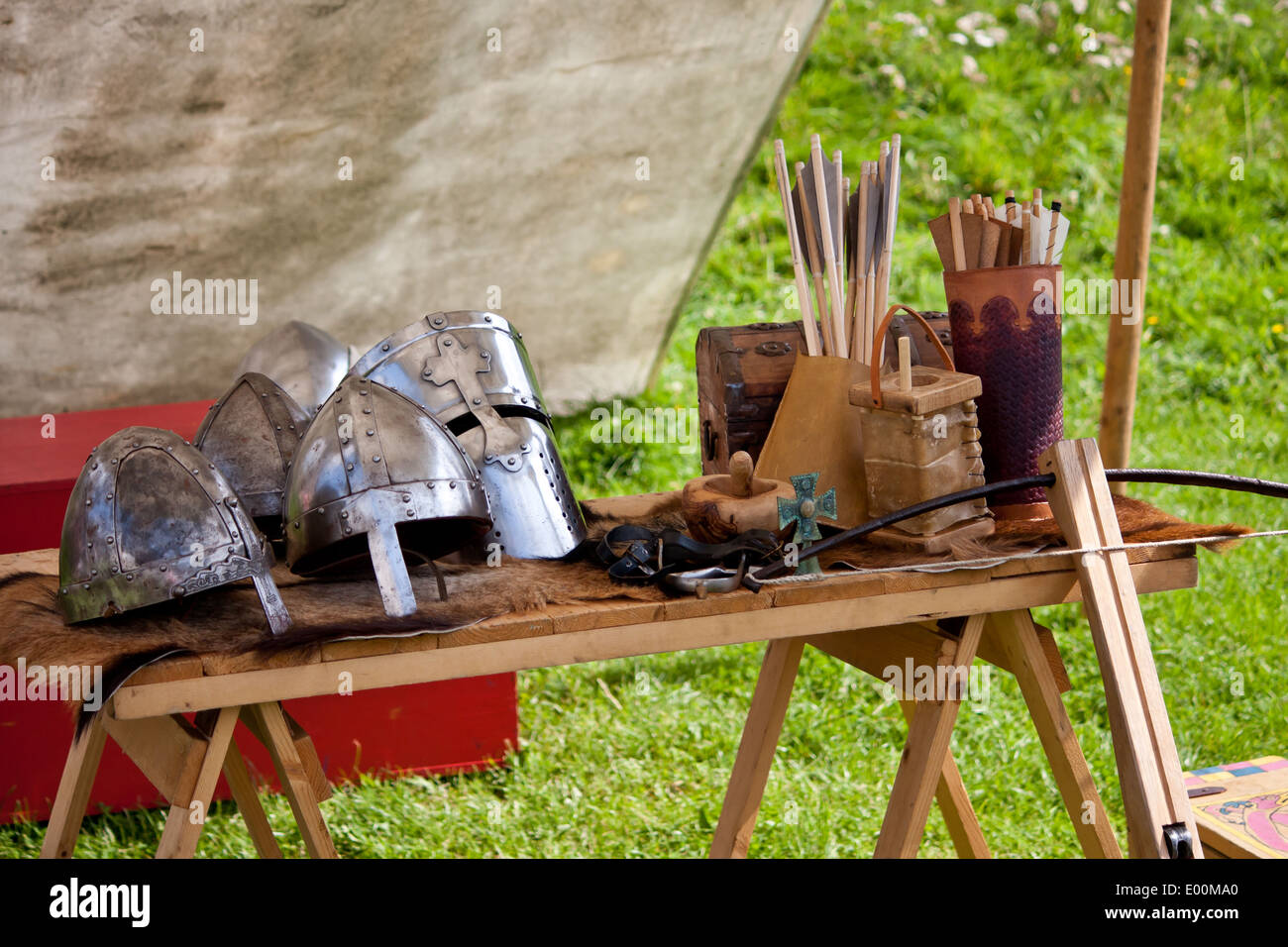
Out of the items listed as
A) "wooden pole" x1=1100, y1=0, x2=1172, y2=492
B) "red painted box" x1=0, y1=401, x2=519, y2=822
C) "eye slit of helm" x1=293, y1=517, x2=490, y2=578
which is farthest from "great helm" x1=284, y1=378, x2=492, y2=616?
"wooden pole" x1=1100, y1=0, x2=1172, y2=492

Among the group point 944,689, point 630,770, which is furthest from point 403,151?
point 944,689

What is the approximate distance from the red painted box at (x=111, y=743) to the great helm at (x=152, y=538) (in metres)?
1.15

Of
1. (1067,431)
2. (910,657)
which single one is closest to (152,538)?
(910,657)

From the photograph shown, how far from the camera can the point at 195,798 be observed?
5.50 feet

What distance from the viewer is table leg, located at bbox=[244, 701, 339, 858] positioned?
1.78 metres

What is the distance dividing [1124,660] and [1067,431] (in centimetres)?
334

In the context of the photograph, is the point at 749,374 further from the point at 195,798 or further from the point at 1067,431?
the point at 1067,431

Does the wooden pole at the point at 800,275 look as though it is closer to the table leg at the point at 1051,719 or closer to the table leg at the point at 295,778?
the table leg at the point at 1051,719

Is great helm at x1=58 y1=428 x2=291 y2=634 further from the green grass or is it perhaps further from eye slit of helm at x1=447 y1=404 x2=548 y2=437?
the green grass

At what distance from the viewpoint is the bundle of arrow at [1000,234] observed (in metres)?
2.05

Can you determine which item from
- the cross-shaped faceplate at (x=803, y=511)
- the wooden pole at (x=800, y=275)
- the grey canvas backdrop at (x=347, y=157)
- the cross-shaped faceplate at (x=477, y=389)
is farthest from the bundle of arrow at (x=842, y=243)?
the grey canvas backdrop at (x=347, y=157)

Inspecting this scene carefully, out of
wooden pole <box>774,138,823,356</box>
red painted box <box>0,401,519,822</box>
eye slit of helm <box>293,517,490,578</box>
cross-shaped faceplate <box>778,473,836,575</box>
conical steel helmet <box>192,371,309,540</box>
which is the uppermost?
wooden pole <box>774,138,823,356</box>

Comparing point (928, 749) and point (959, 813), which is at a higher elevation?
point (928, 749)

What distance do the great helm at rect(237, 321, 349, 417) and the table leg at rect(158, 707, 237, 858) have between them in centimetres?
73
